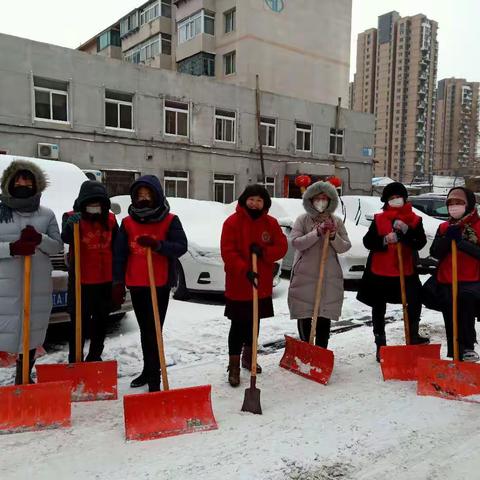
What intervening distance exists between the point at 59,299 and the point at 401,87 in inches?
2417

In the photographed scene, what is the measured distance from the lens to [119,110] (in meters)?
17.3

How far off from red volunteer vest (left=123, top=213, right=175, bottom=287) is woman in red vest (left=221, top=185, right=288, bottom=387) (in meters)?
0.50

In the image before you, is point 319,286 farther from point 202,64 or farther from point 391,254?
point 202,64

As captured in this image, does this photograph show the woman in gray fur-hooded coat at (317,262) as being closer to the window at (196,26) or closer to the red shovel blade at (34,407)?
the red shovel blade at (34,407)

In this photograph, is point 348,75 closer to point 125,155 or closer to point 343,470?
point 125,155

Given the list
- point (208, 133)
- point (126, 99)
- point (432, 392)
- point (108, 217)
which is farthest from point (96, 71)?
point (432, 392)

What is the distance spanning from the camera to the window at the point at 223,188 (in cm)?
2008

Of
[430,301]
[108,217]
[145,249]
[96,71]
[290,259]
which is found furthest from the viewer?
[96,71]

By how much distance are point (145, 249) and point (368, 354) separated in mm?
2455

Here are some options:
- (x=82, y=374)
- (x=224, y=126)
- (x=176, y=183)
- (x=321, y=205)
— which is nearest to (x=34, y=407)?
(x=82, y=374)

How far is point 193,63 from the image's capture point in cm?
2870

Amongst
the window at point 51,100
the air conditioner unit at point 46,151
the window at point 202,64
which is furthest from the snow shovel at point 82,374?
the window at point 202,64

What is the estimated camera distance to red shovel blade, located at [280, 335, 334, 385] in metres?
3.87

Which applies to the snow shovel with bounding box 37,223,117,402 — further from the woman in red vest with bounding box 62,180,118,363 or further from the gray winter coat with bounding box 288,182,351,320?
the gray winter coat with bounding box 288,182,351,320
